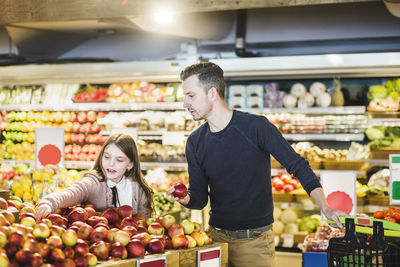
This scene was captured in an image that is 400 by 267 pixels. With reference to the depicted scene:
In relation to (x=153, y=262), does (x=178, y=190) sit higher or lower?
higher

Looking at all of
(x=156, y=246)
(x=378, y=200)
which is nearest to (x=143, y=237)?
(x=156, y=246)

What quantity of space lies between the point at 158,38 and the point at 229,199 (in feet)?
16.9

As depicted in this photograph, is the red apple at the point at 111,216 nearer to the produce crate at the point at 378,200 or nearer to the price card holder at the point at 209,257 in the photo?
the price card holder at the point at 209,257

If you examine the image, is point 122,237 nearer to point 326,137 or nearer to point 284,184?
point 284,184

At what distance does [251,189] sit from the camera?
3.01 metres

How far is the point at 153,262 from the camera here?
2340mm

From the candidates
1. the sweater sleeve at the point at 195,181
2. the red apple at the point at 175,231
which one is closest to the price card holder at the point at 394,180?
the sweater sleeve at the point at 195,181

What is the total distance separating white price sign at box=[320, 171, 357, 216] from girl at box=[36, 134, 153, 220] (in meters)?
1.62

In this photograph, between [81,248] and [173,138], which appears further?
[173,138]

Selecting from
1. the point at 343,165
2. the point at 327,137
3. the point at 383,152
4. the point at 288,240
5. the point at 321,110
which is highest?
the point at 321,110

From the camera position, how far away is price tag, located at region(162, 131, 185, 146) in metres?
5.98

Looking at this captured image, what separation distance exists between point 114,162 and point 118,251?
1144 millimetres

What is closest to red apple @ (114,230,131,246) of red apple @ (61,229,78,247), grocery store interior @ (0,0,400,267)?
red apple @ (61,229,78,247)

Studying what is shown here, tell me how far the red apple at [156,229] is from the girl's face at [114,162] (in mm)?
779
